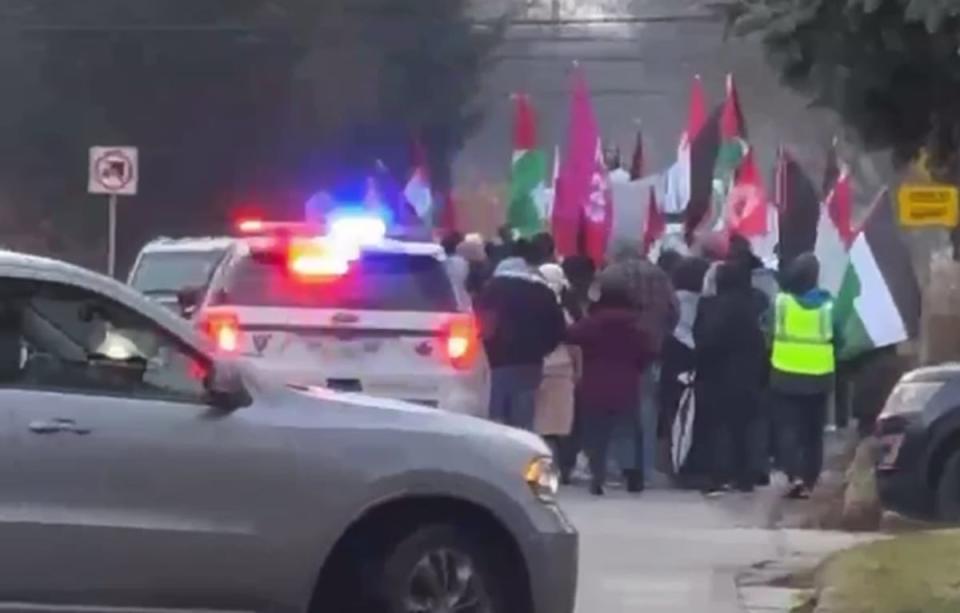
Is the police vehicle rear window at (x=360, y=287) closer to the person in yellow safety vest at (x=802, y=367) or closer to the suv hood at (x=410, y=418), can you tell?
the person in yellow safety vest at (x=802, y=367)

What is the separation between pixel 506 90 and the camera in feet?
198

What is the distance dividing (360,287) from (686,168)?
1559 cm

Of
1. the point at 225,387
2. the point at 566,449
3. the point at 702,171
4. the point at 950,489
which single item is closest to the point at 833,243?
the point at 566,449

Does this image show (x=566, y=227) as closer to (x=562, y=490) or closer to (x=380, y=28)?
(x=562, y=490)

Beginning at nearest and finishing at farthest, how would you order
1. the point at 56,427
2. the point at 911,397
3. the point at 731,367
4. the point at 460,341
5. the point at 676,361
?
the point at 56,427, the point at 460,341, the point at 911,397, the point at 731,367, the point at 676,361

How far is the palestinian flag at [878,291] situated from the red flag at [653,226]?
7349mm

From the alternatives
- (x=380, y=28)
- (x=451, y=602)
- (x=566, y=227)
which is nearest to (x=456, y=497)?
(x=451, y=602)

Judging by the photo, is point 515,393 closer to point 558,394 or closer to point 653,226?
point 558,394

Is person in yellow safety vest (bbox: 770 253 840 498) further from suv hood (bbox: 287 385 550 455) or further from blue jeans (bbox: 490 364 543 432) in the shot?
suv hood (bbox: 287 385 550 455)

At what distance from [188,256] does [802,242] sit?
5.27 m

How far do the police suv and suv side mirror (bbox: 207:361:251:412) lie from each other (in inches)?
206

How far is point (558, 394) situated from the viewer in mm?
19625

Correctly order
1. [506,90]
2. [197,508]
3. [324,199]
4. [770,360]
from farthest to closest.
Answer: [506,90], [324,199], [770,360], [197,508]

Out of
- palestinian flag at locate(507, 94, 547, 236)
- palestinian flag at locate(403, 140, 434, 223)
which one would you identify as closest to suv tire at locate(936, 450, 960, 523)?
palestinian flag at locate(507, 94, 547, 236)
